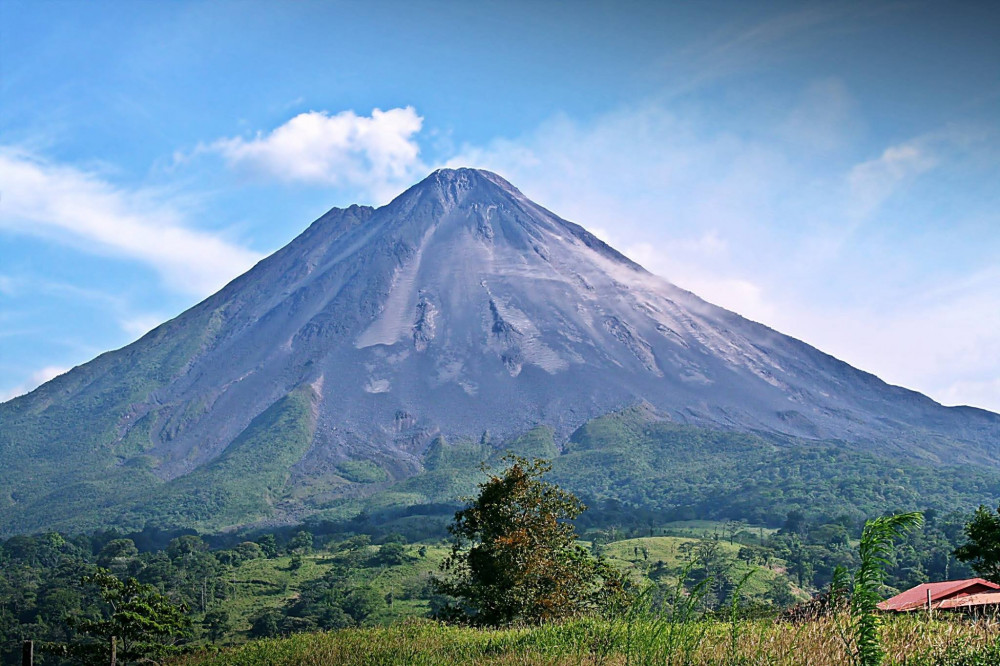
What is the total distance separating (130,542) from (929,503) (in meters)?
101

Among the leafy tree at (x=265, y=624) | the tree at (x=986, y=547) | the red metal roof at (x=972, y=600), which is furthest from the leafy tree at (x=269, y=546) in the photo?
the red metal roof at (x=972, y=600)

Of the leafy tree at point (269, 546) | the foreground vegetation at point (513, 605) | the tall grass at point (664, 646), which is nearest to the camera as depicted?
the tall grass at point (664, 646)

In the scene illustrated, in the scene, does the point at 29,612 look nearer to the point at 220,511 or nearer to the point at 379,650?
the point at 379,650

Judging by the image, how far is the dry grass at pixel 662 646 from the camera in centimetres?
735

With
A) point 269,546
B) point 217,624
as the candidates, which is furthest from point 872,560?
point 269,546

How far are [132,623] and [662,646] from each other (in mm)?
19926

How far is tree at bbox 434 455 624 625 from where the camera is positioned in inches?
784

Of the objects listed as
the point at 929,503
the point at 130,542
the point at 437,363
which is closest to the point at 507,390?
the point at 437,363

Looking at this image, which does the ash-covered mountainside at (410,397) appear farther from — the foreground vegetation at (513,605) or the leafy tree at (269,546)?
the foreground vegetation at (513,605)

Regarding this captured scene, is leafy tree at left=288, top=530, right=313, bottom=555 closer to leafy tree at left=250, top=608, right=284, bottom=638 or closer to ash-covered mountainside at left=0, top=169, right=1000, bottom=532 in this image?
leafy tree at left=250, top=608, right=284, bottom=638

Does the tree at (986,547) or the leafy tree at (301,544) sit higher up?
the tree at (986,547)

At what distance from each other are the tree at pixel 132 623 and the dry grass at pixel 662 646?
11979 millimetres

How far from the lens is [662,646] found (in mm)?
8688

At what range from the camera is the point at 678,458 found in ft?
477
